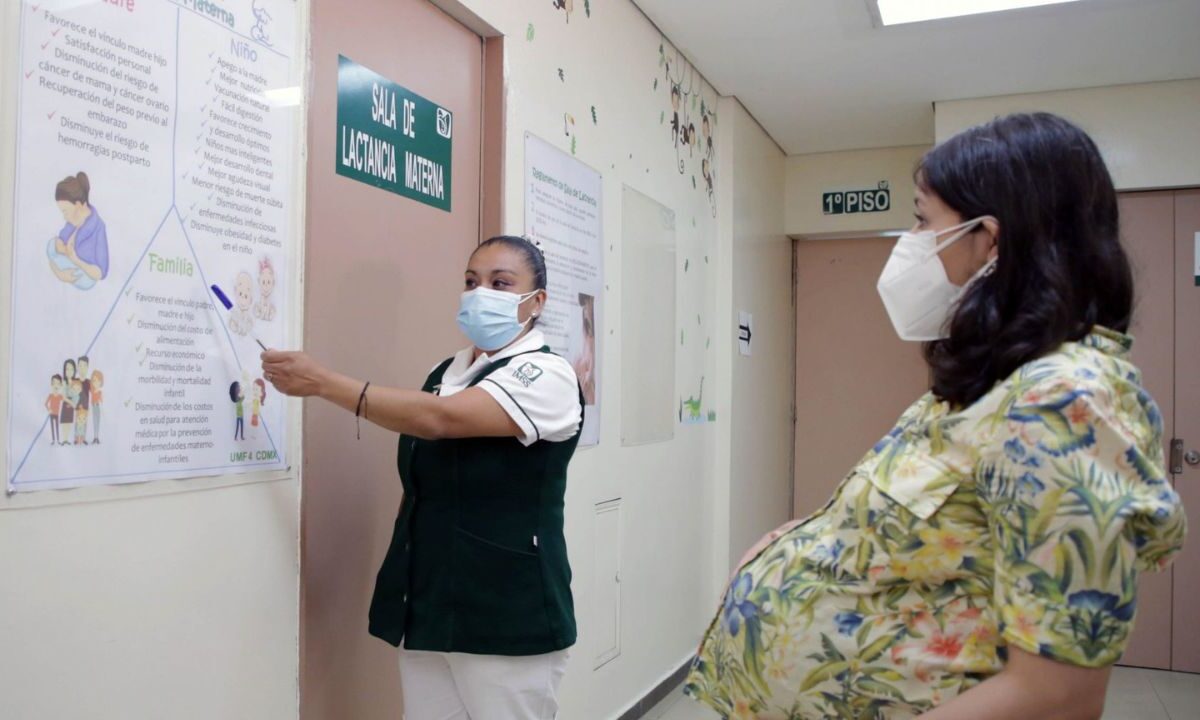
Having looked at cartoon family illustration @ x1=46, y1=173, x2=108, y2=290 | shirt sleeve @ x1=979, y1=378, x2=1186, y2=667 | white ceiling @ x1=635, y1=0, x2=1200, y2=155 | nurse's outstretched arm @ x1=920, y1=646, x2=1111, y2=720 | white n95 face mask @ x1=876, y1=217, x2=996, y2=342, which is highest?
white ceiling @ x1=635, y1=0, x2=1200, y2=155

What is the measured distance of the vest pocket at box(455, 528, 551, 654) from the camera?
66.7 inches

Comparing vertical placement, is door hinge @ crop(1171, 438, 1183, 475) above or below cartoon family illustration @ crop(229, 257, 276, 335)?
below

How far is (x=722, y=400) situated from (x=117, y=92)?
3.50 metres

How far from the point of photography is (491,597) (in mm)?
1695

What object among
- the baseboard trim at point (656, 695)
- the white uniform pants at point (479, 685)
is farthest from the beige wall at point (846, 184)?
the white uniform pants at point (479, 685)

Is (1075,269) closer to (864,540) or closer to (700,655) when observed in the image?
(864,540)

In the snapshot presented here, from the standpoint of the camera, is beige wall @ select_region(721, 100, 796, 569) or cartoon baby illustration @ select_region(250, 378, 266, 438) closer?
cartoon baby illustration @ select_region(250, 378, 266, 438)

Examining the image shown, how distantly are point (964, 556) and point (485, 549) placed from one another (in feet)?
3.11

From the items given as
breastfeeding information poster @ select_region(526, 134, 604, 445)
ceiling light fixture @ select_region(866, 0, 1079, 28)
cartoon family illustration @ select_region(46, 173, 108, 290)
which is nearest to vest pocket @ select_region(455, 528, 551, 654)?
cartoon family illustration @ select_region(46, 173, 108, 290)

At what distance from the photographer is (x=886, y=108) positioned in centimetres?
497

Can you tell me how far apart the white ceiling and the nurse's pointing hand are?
2518 millimetres

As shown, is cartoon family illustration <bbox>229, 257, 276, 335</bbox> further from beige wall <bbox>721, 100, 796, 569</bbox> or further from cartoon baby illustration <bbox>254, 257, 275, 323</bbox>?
beige wall <bbox>721, 100, 796, 569</bbox>

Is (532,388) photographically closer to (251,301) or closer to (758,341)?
(251,301)

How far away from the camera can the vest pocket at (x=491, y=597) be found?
169 cm
